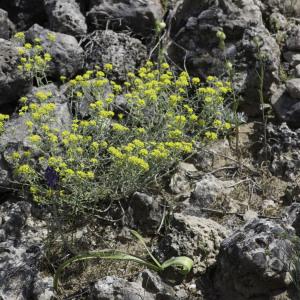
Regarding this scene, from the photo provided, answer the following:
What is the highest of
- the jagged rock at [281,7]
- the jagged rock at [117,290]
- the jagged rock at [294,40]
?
the jagged rock at [281,7]

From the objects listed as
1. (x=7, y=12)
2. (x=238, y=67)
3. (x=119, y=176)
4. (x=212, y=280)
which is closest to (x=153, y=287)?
(x=212, y=280)

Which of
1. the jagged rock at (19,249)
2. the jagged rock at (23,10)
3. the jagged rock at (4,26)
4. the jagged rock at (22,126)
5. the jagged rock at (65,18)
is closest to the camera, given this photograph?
the jagged rock at (19,249)

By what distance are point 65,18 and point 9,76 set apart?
1036 mm

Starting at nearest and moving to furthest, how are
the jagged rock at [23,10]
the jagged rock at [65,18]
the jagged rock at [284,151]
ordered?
the jagged rock at [284,151] → the jagged rock at [65,18] → the jagged rock at [23,10]

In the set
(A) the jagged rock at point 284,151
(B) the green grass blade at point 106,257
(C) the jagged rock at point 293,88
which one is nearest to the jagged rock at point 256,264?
(B) the green grass blade at point 106,257

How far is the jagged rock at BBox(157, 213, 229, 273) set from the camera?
12.1 feet

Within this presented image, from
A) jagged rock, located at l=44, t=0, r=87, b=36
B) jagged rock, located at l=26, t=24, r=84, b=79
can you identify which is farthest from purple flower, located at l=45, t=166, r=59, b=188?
jagged rock, located at l=44, t=0, r=87, b=36

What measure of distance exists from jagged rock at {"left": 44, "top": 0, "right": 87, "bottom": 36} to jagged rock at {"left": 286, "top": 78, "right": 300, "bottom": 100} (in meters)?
2.03

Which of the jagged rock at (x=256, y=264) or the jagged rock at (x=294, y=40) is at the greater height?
the jagged rock at (x=294, y=40)

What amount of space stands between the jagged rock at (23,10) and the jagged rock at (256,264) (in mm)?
3325

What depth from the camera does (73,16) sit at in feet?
17.5

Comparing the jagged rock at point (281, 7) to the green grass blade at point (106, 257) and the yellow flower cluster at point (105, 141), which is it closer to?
the yellow flower cluster at point (105, 141)

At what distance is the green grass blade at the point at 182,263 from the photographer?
3479 millimetres

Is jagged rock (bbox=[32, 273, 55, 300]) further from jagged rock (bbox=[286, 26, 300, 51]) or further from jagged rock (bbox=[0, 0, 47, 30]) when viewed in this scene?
jagged rock (bbox=[286, 26, 300, 51])
